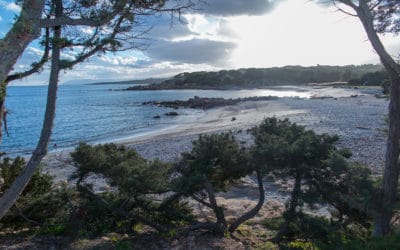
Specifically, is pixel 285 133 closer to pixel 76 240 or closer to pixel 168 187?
pixel 168 187

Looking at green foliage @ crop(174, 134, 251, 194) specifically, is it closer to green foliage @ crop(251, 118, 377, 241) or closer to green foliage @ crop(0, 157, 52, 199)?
green foliage @ crop(251, 118, 377, 241)

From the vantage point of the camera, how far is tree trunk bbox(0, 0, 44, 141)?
3.66m

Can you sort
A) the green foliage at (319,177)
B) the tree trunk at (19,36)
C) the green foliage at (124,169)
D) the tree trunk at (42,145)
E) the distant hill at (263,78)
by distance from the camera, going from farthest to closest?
the distant hill at (263,78) < the green foliage at (124,169) < the green foliage at (319,177) < the tree trunk at (42,145) < the tree trunk at (19,36)

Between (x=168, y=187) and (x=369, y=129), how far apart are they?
61.9 feet

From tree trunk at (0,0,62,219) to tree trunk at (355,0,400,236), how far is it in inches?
180

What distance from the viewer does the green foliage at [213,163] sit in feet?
20.2

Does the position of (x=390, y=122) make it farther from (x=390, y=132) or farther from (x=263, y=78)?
(x=263, y=78)

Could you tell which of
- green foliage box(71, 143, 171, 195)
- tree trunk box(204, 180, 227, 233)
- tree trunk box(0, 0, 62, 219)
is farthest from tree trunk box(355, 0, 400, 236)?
tree trunk box(0, 0, 62, 219)

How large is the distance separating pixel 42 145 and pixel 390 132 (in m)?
5.33

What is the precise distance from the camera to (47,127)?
15.3ft

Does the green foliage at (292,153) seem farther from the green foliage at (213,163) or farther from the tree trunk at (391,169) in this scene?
the tree trunk at (391,169)

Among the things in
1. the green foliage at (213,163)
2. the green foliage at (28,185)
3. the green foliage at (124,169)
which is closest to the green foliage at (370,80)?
the green foliage at (213,163)

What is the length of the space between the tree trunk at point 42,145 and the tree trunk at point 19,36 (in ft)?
1.82

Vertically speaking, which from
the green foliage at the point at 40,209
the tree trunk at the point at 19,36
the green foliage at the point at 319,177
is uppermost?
the tree trunk at the point at 19,36
